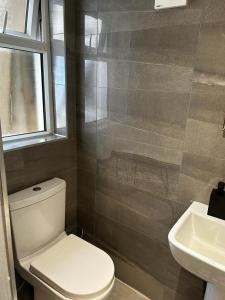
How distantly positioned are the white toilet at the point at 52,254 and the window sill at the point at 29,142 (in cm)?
29

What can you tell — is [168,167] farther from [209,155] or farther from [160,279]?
[160,279]

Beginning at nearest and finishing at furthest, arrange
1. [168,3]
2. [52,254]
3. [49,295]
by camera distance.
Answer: [168,3]
[49,295]
[52,254]

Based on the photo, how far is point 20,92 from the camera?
1617mm

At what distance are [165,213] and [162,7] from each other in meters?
1.19

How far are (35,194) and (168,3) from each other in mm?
1311

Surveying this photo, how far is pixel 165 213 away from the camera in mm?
1489

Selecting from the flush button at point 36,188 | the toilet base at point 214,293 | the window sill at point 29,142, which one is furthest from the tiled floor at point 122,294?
the window sill at point 29,142

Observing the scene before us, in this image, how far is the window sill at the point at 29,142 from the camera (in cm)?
144

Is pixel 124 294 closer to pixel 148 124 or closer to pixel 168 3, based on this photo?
pixel 148 124

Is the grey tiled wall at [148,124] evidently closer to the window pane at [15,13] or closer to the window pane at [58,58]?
the window pane at [58,58]

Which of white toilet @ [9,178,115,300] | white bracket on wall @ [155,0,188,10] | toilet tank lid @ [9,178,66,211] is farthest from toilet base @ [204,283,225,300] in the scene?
white bracket on wall @ [155,0,188,10]

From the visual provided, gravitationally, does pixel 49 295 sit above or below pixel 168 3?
below

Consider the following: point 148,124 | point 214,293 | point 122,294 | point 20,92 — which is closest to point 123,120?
point 148,124

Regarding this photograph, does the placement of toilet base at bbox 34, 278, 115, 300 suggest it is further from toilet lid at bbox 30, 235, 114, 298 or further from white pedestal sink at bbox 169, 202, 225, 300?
white pedestal sink at bbox 169, 202, 225, 300
